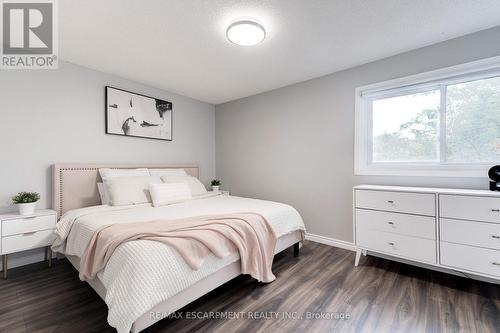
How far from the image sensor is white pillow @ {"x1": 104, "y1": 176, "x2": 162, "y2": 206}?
2.44 meters

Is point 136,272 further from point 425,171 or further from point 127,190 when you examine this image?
point 425,171

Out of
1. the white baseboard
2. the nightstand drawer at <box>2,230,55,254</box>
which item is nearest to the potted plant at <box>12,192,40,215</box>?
the nightstand drawer at <box>2,230,55,254</box>

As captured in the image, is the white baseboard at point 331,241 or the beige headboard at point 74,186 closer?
the beige headboard at point 74,186

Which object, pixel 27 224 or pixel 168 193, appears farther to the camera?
pixel 168 193

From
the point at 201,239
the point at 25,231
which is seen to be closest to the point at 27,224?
the point at 25,231

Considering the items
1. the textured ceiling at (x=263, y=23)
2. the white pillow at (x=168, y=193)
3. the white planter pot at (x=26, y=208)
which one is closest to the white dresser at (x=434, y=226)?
the textured ceiling at (x=263, y=23)

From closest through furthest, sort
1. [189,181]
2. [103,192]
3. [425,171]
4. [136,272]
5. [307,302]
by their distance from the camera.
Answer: [136,272] < [307,302] < [425,171] < [103,192] < [189,181]

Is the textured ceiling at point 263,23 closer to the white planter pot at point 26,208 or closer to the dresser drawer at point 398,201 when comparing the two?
the dresser drawer at point 398,201

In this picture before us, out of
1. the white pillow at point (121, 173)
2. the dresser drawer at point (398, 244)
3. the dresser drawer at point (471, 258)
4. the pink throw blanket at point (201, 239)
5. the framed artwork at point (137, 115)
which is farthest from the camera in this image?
the framed artwork at point (137, 115)

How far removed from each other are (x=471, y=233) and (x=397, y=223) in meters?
0.50

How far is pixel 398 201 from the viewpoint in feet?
6.82

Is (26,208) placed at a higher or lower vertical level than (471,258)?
higher

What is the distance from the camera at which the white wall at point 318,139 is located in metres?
2.23

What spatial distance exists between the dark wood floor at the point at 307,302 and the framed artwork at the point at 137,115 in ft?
5.89
